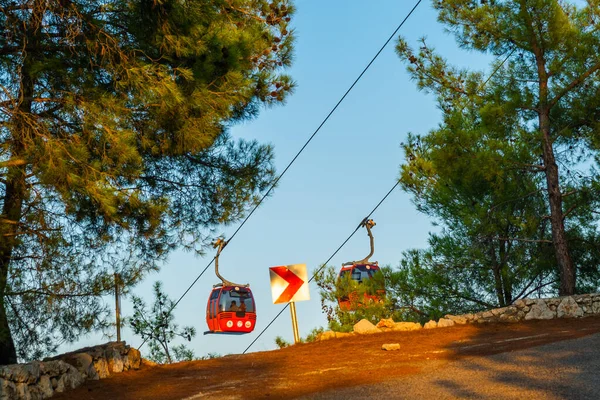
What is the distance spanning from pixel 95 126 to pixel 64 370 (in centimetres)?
349

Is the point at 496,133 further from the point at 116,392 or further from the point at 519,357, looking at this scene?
the point at 116,392

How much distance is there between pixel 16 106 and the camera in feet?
35.3

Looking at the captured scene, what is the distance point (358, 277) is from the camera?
701 inches

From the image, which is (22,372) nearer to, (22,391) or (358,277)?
(22,391)

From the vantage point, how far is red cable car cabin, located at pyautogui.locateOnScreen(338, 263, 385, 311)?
17.2 m

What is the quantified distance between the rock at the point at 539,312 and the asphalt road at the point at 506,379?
3.89 meters

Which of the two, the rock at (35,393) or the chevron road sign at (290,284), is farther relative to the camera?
the chevron road sign at (290,284)

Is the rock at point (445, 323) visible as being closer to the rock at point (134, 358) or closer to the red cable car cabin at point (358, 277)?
the red cable car cabin at point (358, 277)

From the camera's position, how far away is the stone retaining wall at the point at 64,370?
9.06 metres

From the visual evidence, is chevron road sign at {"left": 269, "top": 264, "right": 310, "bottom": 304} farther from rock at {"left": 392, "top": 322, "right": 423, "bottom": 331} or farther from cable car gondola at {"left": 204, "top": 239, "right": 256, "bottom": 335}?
cable car gondola at {"left": 204, "top": 239, "right": 256, "bottom": 335}

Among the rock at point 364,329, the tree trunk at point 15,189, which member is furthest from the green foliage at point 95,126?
the rock at point 364,329

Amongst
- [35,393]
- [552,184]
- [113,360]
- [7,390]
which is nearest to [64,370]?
[35,393]

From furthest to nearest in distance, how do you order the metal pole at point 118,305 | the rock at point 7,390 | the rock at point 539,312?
the rock at point 539,312, the metal pole at point 118,305, the rock at point 7,390

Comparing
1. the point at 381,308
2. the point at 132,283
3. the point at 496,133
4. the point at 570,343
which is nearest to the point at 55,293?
the point at 132,283
